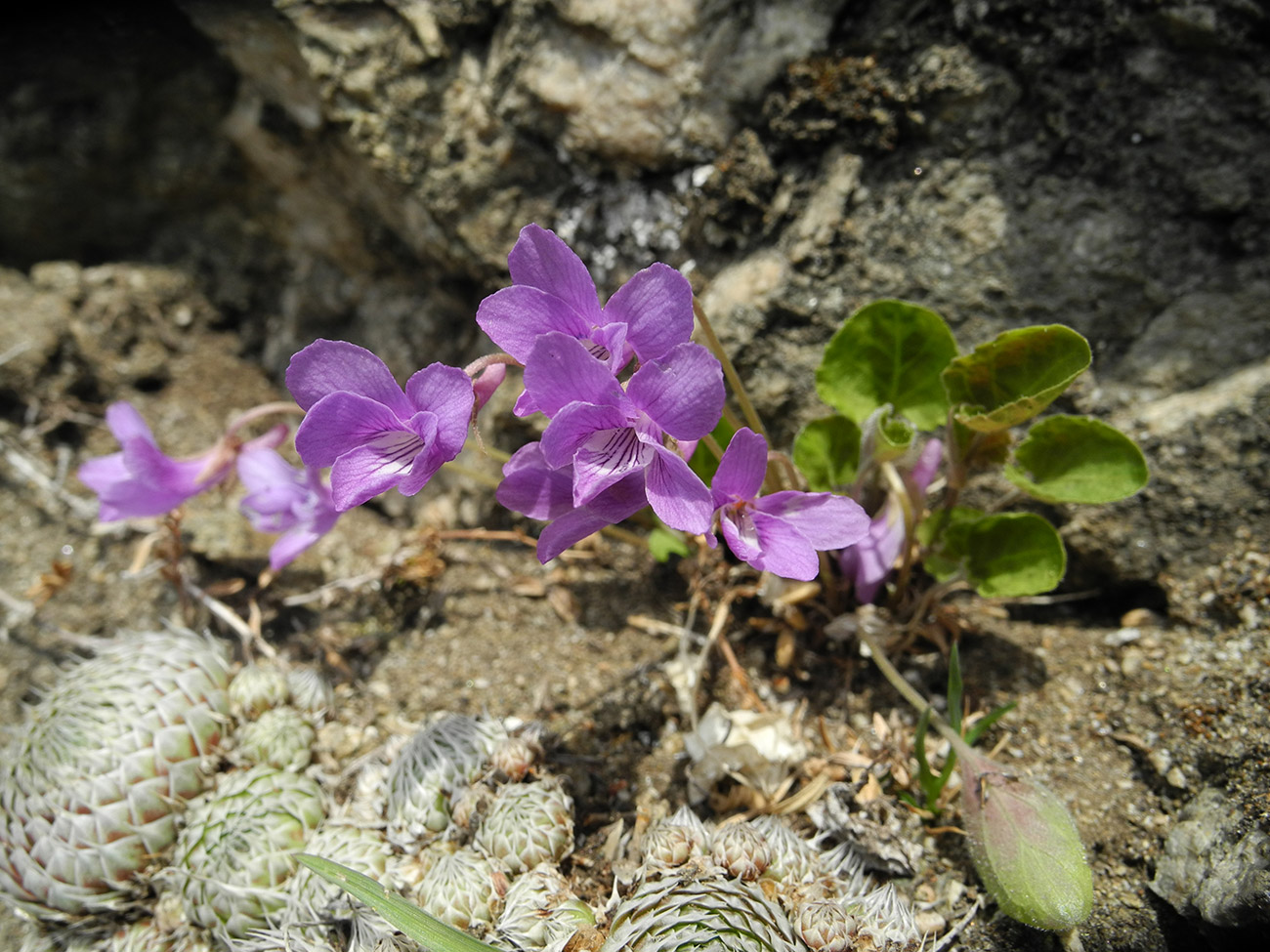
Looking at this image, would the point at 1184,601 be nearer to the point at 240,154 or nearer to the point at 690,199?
the point at 690,199

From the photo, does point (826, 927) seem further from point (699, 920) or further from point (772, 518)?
point (772, 518)

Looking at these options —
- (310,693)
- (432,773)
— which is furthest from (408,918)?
(310,693)

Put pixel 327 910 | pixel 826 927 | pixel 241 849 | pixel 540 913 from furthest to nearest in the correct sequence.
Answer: pixel 241 849, pixel 327 910, pixel 540 913, pixel 826 927

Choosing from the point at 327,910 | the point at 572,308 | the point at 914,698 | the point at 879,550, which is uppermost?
the point at 572,308

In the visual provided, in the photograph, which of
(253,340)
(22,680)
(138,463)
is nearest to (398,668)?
(138,463)

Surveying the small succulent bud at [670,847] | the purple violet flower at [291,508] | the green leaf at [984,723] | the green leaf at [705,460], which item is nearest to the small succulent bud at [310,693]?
the purple violet flower at [291,508]

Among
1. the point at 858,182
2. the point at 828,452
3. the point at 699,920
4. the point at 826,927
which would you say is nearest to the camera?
the point at 699,920

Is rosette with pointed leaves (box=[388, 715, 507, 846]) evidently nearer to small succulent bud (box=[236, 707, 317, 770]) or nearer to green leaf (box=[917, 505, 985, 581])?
small succulent bud (box=[236, 707, 317, 770])
